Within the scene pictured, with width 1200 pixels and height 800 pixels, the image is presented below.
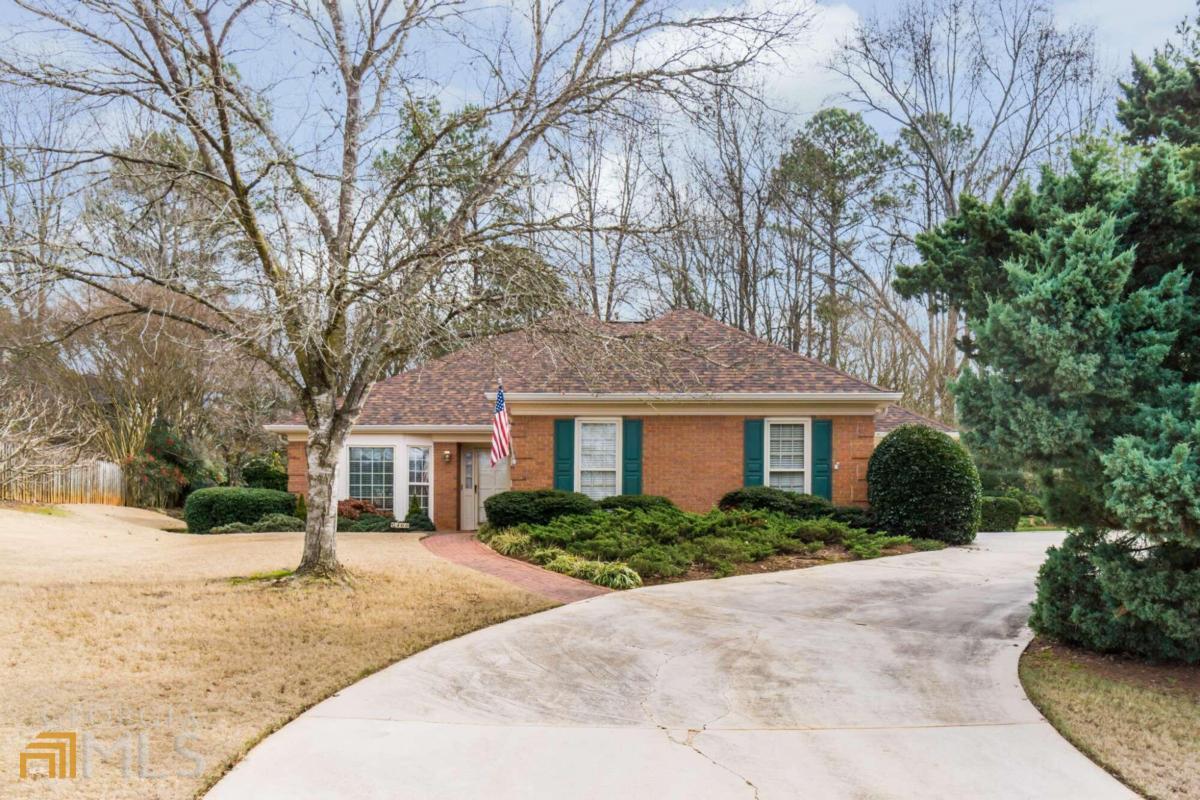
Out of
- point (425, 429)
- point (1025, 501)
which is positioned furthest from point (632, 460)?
point (1025, 501)

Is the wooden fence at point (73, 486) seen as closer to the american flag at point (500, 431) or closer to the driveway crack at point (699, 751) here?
the american flag at point (500, 431)

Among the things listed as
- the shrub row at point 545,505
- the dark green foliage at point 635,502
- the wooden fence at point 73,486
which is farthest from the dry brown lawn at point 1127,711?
the wooden fence at point 73,486

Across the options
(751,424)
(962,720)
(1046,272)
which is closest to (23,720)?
(962,720)

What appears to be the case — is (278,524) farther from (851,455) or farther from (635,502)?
(851,455)

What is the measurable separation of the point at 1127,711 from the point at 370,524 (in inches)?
625

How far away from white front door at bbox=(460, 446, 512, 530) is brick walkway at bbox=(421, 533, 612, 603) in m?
3.46

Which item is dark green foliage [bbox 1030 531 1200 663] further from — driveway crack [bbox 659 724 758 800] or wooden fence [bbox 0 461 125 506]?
wooden fence [bbox 0 461 125 506]

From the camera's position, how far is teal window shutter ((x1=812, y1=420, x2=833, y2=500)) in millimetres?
17219

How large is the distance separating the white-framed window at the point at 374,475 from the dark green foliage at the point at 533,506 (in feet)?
17.7

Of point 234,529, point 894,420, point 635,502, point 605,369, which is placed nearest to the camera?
point 605,369

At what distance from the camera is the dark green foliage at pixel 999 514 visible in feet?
67.3

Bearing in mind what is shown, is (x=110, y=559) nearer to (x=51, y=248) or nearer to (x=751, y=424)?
(x=51, y=248)

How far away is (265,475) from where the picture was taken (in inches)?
1017

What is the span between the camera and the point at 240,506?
2059 cm
